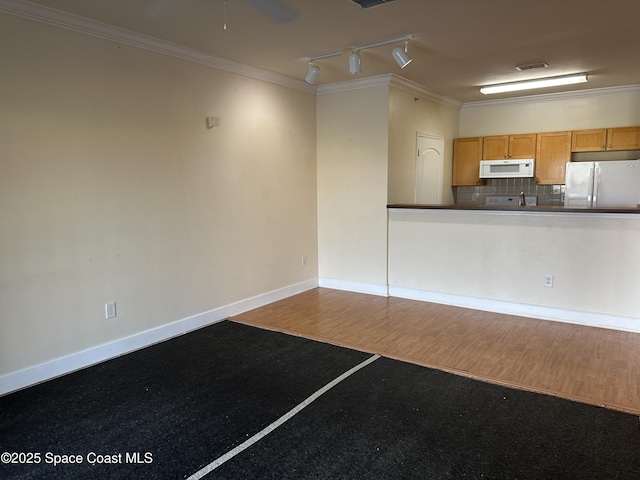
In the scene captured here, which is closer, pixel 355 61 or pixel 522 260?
pixel 355 61

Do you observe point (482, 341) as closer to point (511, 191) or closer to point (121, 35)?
point (511, 191)

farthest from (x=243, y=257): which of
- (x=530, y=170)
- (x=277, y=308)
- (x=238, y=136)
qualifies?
(x=530, y=170)

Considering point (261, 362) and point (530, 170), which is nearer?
point (261, 362)

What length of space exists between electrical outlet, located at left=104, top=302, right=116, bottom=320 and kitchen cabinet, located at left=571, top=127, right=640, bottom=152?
593cm

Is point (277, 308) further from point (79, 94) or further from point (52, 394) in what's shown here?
point (79, 94)

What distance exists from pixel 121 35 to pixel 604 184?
18.6ft

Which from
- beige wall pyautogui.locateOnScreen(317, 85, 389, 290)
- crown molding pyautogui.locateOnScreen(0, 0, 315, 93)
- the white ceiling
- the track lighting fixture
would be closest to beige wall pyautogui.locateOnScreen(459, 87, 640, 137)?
the white ceiling

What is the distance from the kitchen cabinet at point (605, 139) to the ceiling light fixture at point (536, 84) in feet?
2.90

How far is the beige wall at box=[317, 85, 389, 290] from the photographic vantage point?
Answer: 5.00 metres

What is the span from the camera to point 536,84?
5.18 metres

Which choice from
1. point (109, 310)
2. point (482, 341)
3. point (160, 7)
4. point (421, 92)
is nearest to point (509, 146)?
point (421, 92)

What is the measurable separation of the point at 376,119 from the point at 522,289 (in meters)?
2.49

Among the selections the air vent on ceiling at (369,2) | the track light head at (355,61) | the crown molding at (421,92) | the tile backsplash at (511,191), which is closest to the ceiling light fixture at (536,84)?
the crown molding at (421,92)

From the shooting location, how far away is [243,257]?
4.54 m
